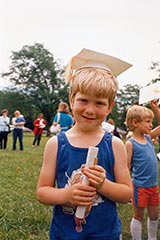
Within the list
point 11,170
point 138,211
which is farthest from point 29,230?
point 11,170

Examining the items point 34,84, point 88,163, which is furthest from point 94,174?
point 34,84

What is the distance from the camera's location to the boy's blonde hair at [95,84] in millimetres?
1727

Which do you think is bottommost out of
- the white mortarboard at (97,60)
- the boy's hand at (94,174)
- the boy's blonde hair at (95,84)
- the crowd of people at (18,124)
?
the crowd of people at (18,124)

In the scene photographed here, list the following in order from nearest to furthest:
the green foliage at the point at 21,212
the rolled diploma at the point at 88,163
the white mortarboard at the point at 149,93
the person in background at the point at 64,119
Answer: the rolled diploma at the point at 88,163 < the white mortarboard at the point at 149,93 < the green foliage at the point at 21,212 < the person in background at the point at 64,119

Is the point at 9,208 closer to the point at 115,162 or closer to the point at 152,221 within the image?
the point at 152,221

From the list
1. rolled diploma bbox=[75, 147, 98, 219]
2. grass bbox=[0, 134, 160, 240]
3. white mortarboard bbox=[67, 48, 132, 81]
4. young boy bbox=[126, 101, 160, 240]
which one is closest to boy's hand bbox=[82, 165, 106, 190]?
rolled diploma bbox=[75, 147, 98, 219]

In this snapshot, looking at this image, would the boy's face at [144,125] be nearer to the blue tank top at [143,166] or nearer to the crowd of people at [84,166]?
the blue tank top at [143,166]

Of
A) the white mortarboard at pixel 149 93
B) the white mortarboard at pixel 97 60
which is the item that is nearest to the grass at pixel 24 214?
the white mortarboard at pixel 149 93

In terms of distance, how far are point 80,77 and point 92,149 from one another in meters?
0.36

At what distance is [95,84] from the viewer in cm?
172

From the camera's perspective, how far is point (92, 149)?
156 cm

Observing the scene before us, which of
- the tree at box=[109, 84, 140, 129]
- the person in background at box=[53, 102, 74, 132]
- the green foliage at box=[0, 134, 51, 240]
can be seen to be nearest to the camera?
the green foliage at box=[0, 134, 51, 240]

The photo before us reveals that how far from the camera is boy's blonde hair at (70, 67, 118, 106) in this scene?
1727 millimetres

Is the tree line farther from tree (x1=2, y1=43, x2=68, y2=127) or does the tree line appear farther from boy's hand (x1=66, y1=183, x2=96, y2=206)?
boy's hand (x1=66, y1=183, x2=96, y2=206)
